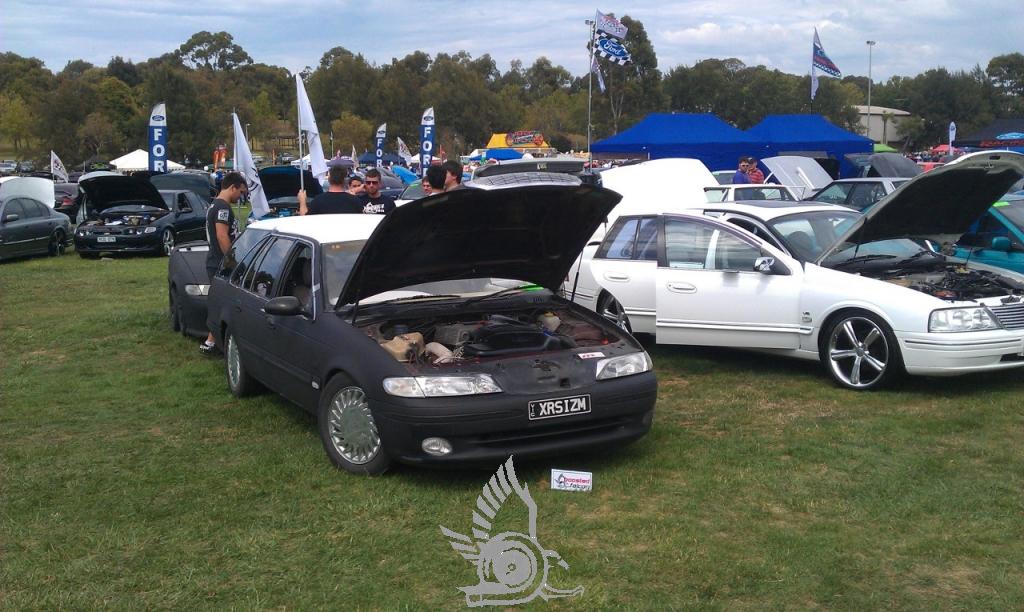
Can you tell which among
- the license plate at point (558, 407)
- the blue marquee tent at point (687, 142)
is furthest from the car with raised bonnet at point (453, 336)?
the blue marquee tent at point (687, 142)

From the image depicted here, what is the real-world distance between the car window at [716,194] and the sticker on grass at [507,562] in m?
11.0

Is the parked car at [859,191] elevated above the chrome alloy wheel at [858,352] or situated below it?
above

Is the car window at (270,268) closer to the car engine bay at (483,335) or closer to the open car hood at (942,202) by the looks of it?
the car engine bay at (483,335)

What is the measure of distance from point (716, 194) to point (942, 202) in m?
7.42

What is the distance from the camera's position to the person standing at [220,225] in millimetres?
→ 9227

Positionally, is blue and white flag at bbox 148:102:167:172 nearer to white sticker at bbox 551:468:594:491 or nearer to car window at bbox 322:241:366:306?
car window at bbox 322:241:366:306

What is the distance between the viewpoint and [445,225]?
6012 millimetres

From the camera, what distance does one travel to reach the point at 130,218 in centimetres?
1992

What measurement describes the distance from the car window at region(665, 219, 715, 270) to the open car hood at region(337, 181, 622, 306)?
203 centimetres

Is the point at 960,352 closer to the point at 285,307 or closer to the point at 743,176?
the point at 285,307

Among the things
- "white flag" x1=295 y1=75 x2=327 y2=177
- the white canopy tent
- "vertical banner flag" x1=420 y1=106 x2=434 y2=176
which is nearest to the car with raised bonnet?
"white flag" x1=295 y1=75 x2=327 y2=177

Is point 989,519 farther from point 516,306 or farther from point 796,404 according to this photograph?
point 516,306

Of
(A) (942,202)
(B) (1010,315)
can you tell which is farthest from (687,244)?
(B) (1010,315)

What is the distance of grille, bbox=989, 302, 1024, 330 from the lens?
23.8ft
